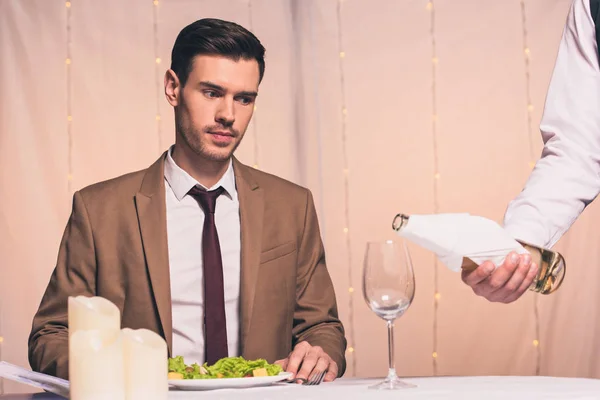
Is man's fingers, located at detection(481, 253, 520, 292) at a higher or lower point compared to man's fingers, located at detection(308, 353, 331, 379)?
higher

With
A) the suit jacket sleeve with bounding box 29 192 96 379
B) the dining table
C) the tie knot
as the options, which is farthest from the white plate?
the tie knot

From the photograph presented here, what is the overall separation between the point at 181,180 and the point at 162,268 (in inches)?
10.0

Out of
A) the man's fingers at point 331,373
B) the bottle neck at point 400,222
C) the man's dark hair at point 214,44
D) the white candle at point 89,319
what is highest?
the man's dark hair at point 214,44

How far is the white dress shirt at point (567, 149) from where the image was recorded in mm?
1595

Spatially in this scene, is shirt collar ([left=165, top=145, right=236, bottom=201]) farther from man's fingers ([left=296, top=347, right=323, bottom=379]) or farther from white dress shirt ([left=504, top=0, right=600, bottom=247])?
white dress shirt ([left=504, top=0, right=600, bottom=247])

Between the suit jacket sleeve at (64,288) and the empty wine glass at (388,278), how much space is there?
2.68 feet

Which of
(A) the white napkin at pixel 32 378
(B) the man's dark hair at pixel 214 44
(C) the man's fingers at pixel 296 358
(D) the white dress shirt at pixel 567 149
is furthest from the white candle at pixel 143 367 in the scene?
(B) the man's dark hair at pixel 214 44

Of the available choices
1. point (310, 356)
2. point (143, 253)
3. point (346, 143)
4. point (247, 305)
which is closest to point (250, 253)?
point (247, 305)

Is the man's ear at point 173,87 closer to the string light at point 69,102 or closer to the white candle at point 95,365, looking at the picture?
the string light at point 69,102

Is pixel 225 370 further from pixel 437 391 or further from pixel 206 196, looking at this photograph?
pixel 206 196

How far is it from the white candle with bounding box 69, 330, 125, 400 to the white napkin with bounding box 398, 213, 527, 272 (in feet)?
1.33

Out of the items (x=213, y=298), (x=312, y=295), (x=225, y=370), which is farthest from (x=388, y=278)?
(x=312, y=295)

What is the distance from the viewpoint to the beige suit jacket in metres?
2.04

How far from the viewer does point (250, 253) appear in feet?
7.02
